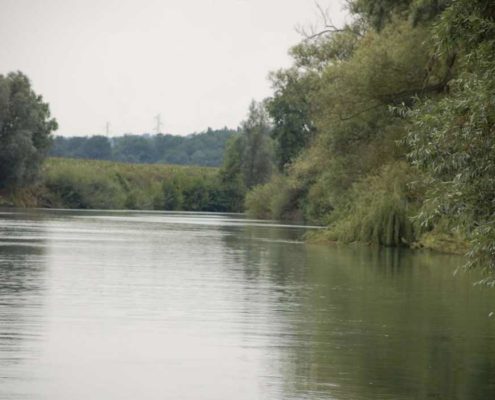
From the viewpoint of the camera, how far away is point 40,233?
4928cm

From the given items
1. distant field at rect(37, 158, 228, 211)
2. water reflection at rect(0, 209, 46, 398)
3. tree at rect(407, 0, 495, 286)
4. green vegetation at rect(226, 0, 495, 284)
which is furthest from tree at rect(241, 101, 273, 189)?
tree at rect(407, 0, 495, 286)

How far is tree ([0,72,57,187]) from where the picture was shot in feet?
336

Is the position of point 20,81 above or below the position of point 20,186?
above

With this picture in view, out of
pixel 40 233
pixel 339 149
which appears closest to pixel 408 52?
pixel 339 149

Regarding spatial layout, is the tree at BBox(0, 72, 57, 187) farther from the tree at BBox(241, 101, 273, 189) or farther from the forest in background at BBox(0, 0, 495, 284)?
the tree at BBox(241, 101, 273, 189)

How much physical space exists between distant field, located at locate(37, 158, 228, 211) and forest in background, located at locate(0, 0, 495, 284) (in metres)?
0.65

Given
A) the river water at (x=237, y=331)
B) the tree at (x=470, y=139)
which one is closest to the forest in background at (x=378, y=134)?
the tree at (x=470, y=139)

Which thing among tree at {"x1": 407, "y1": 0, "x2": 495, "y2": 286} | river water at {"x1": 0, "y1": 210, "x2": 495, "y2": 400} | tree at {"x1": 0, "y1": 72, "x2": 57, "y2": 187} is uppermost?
tree at {"x1": 0, "y1": 72, "x2": 57, "y2": 187}

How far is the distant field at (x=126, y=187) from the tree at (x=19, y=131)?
10.2 meters

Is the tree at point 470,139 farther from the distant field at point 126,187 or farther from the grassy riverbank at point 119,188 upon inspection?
the distant field at point 126,187

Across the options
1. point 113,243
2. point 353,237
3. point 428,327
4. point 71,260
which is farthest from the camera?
point 353,237

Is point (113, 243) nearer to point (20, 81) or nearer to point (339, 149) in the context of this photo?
point (339, 149)

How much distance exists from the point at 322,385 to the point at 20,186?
97.1 meters

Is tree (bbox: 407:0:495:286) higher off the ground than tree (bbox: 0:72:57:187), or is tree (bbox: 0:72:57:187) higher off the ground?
tree (bbox: 0:72:57:187)
